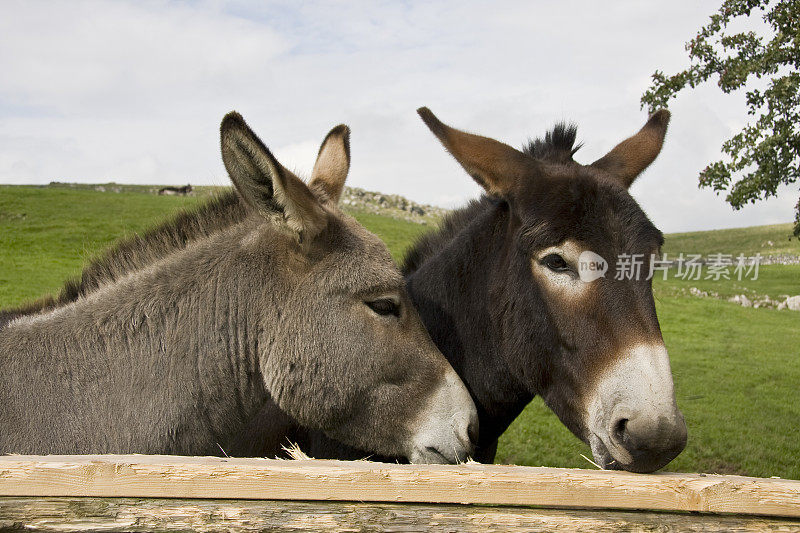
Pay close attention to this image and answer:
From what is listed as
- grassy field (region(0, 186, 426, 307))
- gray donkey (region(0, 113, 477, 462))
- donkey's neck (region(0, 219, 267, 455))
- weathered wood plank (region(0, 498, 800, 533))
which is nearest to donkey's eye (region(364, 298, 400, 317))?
gray donkey (region(0, 113, 477, 462))

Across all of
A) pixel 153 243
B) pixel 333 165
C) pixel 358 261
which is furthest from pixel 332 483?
pixel 333 165

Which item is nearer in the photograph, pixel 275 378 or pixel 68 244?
pixel 275 378

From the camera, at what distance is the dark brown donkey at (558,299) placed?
317cm

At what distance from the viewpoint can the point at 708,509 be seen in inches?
107

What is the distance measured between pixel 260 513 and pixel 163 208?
164 feet

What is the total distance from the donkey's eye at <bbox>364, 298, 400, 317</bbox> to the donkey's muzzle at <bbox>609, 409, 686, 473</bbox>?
1.33m

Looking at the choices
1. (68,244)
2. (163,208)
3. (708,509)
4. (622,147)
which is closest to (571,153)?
(622,147)

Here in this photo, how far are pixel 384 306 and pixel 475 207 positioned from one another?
5.17 ft

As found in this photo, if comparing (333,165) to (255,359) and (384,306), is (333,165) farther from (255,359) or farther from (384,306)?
(255,359)

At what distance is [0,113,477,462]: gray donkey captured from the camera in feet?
11.3

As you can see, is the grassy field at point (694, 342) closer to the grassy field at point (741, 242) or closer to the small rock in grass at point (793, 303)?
the small rock in grass at point (793, 303)

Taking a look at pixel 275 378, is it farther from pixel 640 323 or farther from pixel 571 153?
pixel 571 153

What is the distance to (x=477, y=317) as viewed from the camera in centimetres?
419

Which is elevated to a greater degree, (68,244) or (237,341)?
(68,244)
